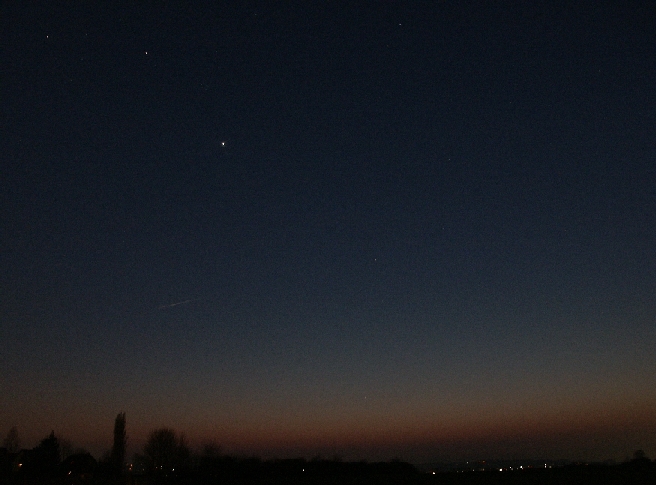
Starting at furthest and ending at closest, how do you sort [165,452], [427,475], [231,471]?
[165,452], [231,471], [427,475]

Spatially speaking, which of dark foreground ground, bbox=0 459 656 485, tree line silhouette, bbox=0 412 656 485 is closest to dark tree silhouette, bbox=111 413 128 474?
tree line silhouette, bbox=0 412 656 485

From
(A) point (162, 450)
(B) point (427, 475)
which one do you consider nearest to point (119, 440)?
(A) point (162, 450)

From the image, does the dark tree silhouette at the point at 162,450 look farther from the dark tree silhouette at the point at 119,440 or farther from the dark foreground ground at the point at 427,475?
the dark foreground ground at the point at 427,475

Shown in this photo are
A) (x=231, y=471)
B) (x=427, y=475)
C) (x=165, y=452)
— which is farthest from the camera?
(x=165, y=452)

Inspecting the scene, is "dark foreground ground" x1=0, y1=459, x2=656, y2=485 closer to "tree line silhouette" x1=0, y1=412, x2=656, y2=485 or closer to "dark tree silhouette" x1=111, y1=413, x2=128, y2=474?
"tree line silhouette" x1=0, y1=412, x2=656, y2=485

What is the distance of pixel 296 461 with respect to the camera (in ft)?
237

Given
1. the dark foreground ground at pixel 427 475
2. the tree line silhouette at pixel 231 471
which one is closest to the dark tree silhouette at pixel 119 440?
the tree line silhouette at pixel 231 471

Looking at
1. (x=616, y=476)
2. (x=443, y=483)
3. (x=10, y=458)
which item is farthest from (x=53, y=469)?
(x=616, y=476)

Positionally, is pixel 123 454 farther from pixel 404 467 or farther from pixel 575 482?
pixel 575 482

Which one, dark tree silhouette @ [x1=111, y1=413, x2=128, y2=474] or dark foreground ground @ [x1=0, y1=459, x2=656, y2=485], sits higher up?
dark tree silhouette @ [x1=111, y1=413, x2=128, y2=474]

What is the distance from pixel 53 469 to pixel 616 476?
6120 centimetres

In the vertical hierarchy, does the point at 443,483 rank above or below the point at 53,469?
below

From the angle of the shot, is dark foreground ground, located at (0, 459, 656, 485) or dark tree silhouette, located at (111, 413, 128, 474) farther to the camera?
dark tree silhouette, located at (111, 413, 128, 474)

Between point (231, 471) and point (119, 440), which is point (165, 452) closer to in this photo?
point (119, 440)
